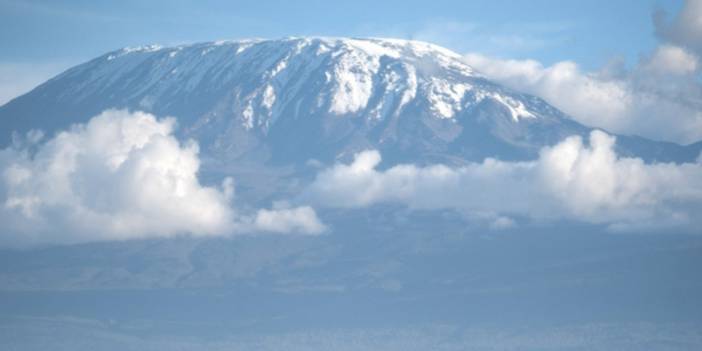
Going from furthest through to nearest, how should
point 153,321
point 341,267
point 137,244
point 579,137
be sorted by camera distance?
point 579,137 < point 137,244 < point 341,267 < point 153,321

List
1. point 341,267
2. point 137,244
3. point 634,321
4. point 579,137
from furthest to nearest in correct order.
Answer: point 579,137
point 137,244
point 341,267
point 634,321

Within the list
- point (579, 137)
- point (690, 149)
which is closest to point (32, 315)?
point (579, 137)

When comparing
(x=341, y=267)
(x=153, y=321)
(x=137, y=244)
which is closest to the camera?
(x=153, y=321)

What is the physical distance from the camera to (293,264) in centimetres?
15675

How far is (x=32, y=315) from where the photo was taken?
14225 centimetres

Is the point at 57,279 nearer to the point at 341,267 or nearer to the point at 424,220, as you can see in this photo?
the point at 341,267

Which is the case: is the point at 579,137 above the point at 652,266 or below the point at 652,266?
above

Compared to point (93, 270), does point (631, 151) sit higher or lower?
higher

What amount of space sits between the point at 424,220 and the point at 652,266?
39.4 meters

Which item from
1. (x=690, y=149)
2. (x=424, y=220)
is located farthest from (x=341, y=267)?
(x=690, y=149)

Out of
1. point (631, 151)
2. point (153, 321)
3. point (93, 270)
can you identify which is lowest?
point (153, 321)

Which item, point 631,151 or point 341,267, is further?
point 631,151

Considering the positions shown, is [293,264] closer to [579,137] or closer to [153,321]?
[153,321]

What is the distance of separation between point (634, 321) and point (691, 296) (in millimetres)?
11414
